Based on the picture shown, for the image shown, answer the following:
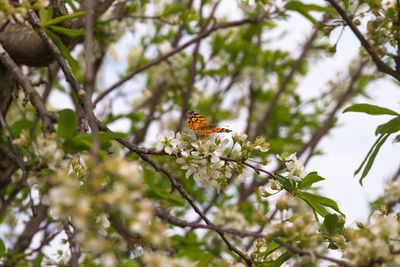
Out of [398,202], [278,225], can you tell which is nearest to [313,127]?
[398,202]

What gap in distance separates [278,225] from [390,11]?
67.8 inches

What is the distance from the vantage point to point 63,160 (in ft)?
4.40

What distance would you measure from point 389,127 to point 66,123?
1531 millimetres

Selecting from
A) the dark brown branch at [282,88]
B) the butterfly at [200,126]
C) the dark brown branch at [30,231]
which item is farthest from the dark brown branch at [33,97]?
the dark brown branch at [282,88]

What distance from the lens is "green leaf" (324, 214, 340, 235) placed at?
1.53m

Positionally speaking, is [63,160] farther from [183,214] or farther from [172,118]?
[172,118]

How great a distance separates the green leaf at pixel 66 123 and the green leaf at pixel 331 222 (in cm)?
103

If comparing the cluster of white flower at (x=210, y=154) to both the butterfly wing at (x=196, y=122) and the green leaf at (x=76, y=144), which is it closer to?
the butterfly wing at (x=196, y=122)

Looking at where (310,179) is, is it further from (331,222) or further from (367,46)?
(367,46)

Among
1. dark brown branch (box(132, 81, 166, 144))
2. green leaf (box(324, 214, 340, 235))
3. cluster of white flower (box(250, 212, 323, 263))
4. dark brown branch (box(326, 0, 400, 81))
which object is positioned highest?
dark brown branch (box(132, 81, 166, 144))

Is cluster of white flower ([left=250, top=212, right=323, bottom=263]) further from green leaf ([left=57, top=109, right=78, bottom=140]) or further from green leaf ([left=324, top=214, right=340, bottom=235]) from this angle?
green leaf ([left=57, top=109, right=78, bottom=140])

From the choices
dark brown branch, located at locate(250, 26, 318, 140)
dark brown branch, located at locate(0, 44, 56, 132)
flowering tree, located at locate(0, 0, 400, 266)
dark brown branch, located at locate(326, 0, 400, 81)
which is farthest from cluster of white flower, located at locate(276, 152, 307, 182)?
dark brown branch, located at locate(250, 26, 318, 140)

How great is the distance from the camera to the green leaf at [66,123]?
1.32 meters

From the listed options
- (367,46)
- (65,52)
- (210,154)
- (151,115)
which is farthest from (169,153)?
(151,115)
